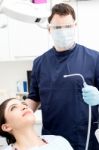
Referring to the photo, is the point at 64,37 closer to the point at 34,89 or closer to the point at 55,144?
the point at 34,89

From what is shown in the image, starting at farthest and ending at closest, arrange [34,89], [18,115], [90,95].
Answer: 1. [34,89]
2. [18,115]
3. [90,95]

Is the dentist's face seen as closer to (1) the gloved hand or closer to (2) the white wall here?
(1) the gloved hand

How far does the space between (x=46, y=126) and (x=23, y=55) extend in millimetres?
1341

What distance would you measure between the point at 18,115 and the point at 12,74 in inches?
68.3

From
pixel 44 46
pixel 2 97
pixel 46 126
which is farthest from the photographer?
pixel 2 97

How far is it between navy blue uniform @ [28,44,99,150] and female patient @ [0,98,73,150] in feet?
0.25

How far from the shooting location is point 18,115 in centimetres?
175

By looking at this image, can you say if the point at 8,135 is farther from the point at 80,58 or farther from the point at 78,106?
the point at 80,58

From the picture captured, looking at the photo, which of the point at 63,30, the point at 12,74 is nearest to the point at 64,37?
the point at 63,30

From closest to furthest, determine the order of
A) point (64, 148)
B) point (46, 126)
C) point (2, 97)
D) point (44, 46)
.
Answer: point (64, 148), point (46, 126), point (44, 46), point (2, 97)

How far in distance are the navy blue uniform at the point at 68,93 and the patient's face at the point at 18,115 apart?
14 centimetres

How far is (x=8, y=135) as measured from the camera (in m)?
1.81

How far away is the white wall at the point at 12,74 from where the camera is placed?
343 cm

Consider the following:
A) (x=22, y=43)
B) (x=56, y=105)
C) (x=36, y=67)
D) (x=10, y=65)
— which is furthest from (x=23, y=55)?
(x=56, y=105)
